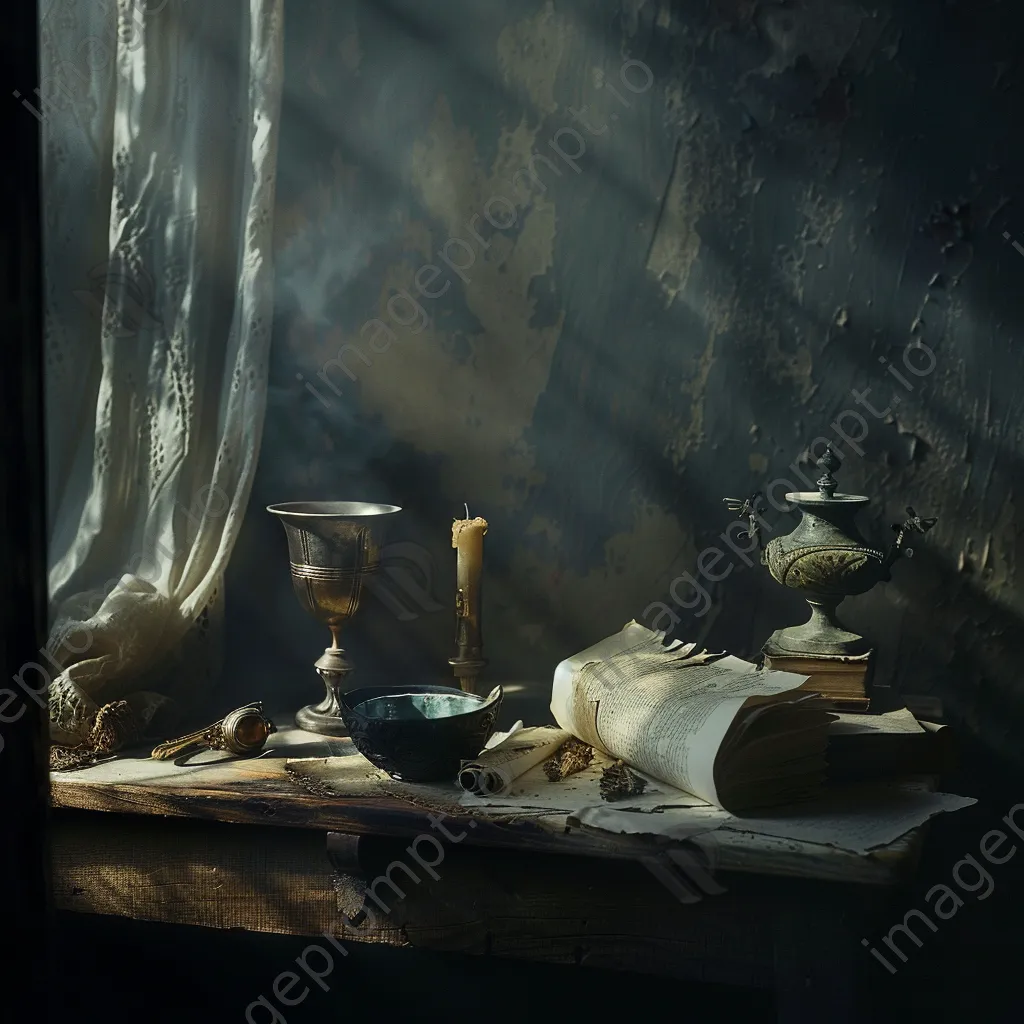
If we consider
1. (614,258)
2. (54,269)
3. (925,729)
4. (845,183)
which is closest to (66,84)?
(54,269)

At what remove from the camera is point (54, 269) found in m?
2.02

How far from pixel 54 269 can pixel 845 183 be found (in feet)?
4.55

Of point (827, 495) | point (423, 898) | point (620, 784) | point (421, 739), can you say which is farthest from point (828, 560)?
point (423, 898)

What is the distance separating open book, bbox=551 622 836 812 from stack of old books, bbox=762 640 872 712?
0.13 m

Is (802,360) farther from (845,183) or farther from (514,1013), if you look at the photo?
(514,1013)

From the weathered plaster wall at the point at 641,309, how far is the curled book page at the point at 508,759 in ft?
0.70

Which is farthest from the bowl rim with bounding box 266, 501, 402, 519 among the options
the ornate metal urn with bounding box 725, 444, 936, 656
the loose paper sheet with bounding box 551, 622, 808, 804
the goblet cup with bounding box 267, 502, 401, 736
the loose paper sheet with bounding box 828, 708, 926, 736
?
the loose paper sheet with bounding box 828, 708, 926, 736

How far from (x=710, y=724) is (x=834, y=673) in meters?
0.41

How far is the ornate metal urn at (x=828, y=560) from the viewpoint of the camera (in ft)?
5.95

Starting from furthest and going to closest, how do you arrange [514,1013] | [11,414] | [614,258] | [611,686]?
[614,258], [514,1013], [611,686], [11,414]

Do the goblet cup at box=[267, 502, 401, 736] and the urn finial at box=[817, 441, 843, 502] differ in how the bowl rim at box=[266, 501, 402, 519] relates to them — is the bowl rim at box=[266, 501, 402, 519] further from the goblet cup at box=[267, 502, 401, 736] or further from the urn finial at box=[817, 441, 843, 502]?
the urn finial at box=[817, 441, 843, 502]

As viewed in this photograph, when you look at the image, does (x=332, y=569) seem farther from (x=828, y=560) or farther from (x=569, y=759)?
(x=828, y=560)

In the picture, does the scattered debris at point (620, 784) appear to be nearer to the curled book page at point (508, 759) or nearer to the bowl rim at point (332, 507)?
the curled book page at point (508, 759)

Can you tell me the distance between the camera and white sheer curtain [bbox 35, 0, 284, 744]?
1.93m
